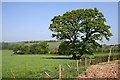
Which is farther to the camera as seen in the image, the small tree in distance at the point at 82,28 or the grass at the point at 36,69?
the small tree in distance at the point at 82,28

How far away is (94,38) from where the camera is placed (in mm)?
54531

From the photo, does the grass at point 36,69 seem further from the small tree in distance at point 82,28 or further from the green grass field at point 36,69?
the small tree in distance at point 82,28

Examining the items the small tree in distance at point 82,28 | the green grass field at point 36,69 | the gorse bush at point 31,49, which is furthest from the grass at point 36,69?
the gorse bush at point 31,49

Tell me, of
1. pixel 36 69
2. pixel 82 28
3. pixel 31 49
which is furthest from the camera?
pixel 31 49

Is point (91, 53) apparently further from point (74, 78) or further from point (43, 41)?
point (43, 41)

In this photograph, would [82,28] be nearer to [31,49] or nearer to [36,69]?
[36,69]

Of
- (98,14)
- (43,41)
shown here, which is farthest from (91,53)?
(43,41)

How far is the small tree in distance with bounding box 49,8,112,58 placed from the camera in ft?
179

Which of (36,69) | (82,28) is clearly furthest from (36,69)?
(82,28)

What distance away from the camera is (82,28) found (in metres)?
54.8

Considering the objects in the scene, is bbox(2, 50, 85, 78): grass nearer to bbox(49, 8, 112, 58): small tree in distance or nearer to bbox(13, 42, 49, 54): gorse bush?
bbox(49, 8, 112, 58): small tree in distance

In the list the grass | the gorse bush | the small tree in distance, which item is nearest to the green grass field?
the grass

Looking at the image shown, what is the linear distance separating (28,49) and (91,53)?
1751 inches

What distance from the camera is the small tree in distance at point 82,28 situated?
5453cm
